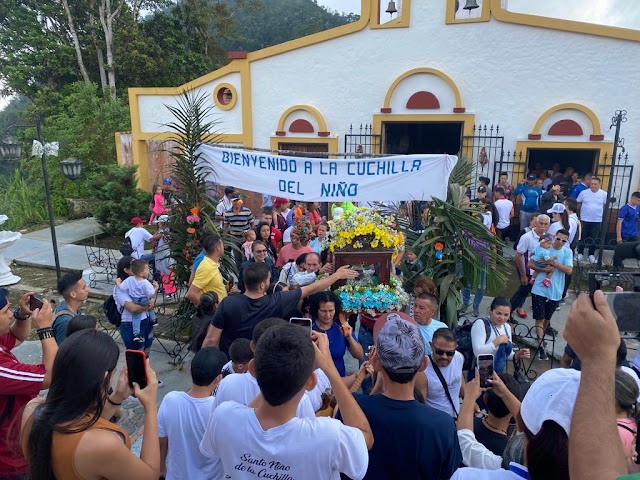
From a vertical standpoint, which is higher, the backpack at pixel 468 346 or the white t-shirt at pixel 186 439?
the white t-shirt at pixel 186 439

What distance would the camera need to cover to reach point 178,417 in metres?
2.55

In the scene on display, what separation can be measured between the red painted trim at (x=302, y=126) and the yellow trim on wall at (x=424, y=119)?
180 centimetres

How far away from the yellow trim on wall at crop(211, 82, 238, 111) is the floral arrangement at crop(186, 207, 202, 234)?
7611 millimetres

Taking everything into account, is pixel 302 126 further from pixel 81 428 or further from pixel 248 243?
pixel 81 428

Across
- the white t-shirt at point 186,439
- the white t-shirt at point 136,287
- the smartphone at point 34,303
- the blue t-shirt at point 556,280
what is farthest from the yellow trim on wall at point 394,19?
the white t-shirt at point 186,439

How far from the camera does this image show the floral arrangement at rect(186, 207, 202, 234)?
6.13 m

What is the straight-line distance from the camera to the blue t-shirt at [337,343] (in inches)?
153

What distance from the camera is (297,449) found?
1.79 m

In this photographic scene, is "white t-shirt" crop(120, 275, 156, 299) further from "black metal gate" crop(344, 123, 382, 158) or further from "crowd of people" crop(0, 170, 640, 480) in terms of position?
"black metal gate" crop(344, 123, 382, 158)

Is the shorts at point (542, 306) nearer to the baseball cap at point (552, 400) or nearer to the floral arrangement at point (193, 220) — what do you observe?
the floral arrangement at point (193, 220)

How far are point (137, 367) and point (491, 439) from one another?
2.08 meters

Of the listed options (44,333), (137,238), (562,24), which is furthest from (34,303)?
(562,24)

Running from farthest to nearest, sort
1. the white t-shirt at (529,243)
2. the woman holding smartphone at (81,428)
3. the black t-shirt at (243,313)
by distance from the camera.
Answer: the white t-shirt at (529,243) < the black t-shirt at (243,313) < the woman holding smartphone at (81,428)

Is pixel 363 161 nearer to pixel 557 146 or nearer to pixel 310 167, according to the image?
pixel 310 167
